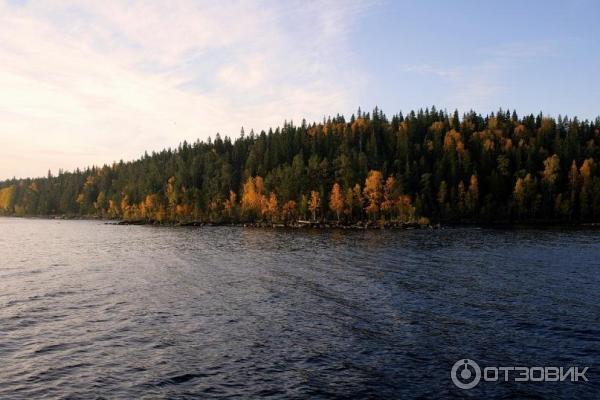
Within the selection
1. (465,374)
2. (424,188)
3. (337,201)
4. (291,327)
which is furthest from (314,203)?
(465,374)

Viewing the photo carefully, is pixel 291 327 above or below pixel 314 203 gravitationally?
below

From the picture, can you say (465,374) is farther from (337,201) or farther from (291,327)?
(337,201)

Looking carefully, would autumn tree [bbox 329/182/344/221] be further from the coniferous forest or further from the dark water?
the dark water

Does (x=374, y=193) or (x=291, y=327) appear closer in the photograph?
(x=291, y=327)

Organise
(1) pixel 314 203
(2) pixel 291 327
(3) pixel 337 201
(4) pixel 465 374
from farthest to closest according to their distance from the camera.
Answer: (1) pixel 314 203, (3) pixel 337 201, (2) pixel 291 327, (4) pixel 465 374

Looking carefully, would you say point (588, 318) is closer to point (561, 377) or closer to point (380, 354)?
point (561, 377)

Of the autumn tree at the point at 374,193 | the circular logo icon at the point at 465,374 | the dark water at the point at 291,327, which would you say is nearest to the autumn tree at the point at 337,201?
the autumn tree at the point at 374,193

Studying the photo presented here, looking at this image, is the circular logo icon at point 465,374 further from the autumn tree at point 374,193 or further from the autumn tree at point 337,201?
the autumn tree at point 337,201

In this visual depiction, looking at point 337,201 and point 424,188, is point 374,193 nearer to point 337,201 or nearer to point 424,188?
point 337,201

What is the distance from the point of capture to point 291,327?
29.5m

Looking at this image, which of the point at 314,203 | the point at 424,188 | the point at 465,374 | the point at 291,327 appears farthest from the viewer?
the point at 424,188

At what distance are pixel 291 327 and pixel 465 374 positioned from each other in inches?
459

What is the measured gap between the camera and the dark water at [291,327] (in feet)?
67.9

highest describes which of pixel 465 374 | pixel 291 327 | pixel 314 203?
pixel 314 203
